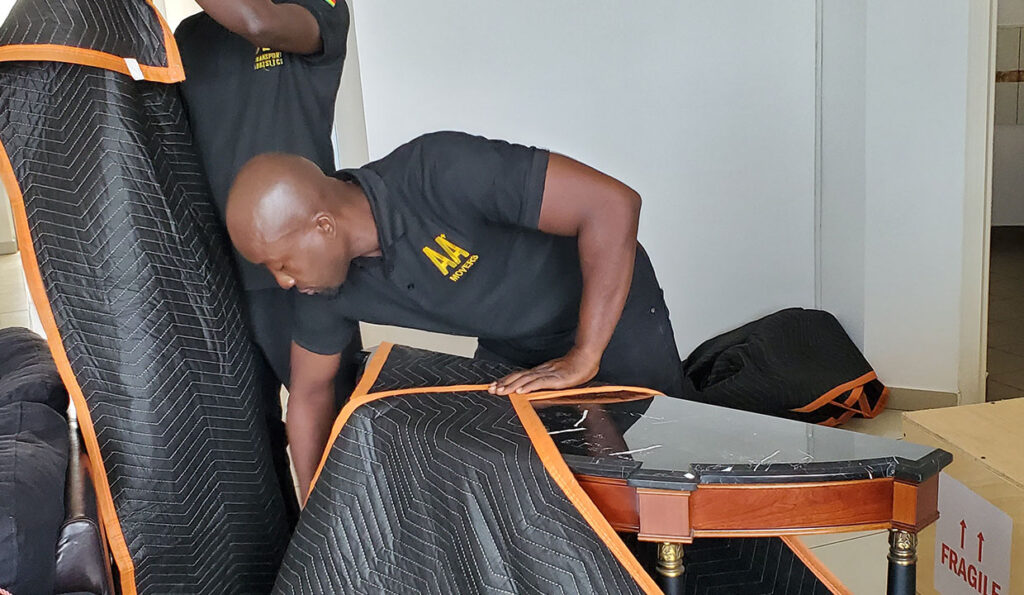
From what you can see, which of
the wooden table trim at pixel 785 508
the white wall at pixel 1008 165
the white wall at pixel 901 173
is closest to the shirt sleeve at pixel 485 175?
the wooden table trim at pixel 785 508

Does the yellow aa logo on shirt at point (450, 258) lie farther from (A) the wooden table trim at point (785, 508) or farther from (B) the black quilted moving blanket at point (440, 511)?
(A) the wooden table trim at point (785, 508)

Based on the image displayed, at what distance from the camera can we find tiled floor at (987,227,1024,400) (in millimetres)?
3289

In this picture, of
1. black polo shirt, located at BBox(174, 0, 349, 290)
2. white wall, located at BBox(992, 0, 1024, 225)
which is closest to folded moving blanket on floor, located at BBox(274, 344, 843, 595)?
black polo shirt, located at BBox(174, 0, 349, 290)

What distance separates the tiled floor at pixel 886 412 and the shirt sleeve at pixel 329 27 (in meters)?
0.60

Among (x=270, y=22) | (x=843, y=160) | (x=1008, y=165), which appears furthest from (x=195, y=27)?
(x=1008, y=165)

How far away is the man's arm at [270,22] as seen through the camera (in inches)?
58.6

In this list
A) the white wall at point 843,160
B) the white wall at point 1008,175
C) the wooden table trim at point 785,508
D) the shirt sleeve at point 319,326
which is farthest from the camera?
the white wall at point 1008,175

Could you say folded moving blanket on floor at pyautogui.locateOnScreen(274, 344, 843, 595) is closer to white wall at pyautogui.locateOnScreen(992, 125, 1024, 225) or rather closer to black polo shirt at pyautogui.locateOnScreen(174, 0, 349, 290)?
black polo shirt at pyautogui.locateOnScreen(174, 0, 349, 290)

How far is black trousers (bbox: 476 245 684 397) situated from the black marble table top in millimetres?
286

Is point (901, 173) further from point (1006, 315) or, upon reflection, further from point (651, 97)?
point (1006, 315)

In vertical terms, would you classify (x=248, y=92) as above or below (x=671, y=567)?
above

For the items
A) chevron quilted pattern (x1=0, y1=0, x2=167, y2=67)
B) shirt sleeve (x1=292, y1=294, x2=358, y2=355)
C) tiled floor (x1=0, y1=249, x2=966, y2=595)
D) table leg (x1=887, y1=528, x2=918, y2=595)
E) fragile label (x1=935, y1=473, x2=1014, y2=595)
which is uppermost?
chevron quilted pattern (x1=0, y1=0, x2=167, y2=67)

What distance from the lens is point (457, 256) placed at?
5.12 ft

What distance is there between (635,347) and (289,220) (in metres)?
0.64
